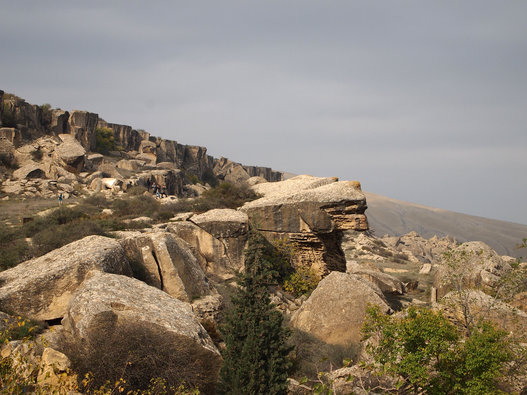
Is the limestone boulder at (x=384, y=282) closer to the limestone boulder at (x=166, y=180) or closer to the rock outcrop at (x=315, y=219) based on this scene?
the rock outcrop at (x=315, y=219)

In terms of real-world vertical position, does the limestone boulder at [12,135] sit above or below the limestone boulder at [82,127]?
below

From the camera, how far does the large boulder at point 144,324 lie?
21.8ft

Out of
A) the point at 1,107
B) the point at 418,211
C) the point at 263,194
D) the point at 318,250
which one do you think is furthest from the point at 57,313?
the point at 418,211

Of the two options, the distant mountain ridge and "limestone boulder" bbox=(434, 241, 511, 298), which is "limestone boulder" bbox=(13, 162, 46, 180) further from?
the distant mountain ridge

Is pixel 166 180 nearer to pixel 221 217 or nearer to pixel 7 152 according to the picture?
pixel 7 152

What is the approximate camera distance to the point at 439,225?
439 feet

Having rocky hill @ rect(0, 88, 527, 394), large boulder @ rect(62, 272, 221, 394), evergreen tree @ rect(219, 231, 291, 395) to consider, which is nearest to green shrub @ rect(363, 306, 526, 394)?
rocky hill @ rect(0, 88, 527, 394)

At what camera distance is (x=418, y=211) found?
6299 inches

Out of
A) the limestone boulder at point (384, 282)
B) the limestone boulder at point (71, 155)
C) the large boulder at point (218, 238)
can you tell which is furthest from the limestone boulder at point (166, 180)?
the limestone boulder at point (384, 282)

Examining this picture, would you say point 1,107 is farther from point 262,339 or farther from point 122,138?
point 262,339

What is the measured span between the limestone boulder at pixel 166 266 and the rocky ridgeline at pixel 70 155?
25.0 m

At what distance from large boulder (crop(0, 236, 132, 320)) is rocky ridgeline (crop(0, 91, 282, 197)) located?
25941 millimetres

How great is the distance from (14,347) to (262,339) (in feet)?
15.1

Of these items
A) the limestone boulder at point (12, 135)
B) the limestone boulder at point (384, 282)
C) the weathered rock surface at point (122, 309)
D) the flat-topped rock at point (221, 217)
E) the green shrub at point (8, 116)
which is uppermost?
the green shrub at point (8, 116)
